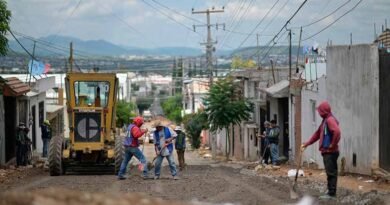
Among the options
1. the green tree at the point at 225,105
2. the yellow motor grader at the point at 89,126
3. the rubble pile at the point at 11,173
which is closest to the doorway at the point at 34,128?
the green tree at the point at 225,105

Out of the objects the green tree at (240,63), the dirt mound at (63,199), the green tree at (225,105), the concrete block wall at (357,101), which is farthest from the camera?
the green tree at (240,63)

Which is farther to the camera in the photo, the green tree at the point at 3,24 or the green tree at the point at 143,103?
the green tree at the point at 143,103

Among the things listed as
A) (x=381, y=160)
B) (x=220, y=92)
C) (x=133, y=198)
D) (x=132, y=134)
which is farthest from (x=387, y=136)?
(x=220, y=92)

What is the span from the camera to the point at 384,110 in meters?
18.6

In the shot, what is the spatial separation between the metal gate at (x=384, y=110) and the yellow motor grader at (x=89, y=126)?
8.77 metres

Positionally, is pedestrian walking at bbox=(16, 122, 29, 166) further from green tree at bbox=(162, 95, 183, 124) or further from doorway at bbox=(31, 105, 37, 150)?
green tree at bbox=(162, 95, 183, 124)

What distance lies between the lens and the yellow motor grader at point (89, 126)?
24078 mm

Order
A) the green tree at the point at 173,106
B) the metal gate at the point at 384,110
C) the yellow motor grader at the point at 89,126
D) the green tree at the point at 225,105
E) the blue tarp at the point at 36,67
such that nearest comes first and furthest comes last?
the metal gate at the point at 384,110, the yellow motor grader at the point at 89,126, the green tree at the point at 225,105, the blue tarp at the point at 36,67, the green tree at the point at 173,106

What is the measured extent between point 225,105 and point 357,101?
70.0 feet

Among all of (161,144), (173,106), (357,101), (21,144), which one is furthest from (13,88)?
(173,106)

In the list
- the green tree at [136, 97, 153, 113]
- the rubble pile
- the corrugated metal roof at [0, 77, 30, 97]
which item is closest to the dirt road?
the rubble pile

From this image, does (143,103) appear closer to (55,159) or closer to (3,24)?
(55,159)

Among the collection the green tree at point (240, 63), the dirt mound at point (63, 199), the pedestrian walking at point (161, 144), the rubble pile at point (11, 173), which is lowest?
the rubble pile at point (11, 173)

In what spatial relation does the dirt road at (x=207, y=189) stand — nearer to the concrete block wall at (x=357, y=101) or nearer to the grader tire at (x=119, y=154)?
the grader tire at (x=119, y=154)
